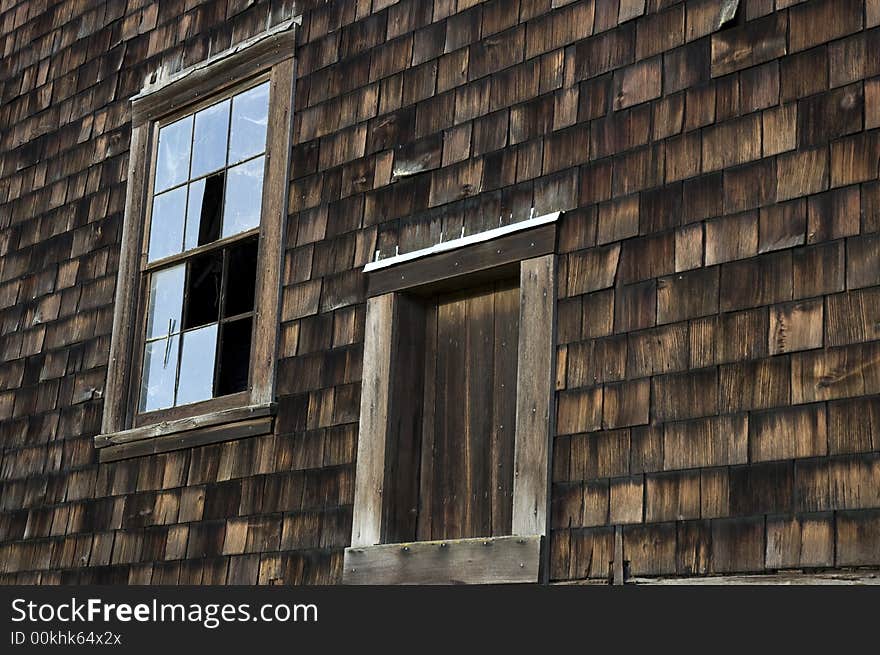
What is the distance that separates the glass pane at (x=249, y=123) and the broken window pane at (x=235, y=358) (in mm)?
1046

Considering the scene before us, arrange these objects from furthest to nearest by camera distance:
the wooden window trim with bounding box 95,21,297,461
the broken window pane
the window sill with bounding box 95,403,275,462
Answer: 1. the broken window pane
2. the wooden window trim with bounding box 95,21,297,461
3. the window sill with bounding box 95,403,275,462

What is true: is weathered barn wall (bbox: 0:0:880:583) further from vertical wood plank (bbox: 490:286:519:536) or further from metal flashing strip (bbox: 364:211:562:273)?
vertical wood plank (bbox: 490:286:519:536)

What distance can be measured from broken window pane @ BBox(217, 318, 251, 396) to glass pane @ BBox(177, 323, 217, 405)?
0.08 meters

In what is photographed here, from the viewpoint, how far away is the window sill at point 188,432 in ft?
24.1

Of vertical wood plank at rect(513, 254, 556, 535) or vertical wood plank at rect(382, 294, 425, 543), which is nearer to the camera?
vertical wood plank at rect(513, 254, 556, 535)

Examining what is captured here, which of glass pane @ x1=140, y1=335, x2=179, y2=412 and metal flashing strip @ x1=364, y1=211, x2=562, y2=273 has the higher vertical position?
metal flashing strip @ x1=364, y1=211, x2=562, y2=273

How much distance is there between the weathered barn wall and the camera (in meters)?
5.05

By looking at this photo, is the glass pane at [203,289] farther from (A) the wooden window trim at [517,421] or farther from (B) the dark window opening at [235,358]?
(A) the wooden window trim at [517,421]

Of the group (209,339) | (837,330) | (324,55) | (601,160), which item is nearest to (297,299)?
(209,339)

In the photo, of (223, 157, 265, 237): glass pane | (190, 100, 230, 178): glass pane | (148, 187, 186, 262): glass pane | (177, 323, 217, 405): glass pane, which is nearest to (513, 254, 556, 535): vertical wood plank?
(223, 157, 265, 237): glass pane

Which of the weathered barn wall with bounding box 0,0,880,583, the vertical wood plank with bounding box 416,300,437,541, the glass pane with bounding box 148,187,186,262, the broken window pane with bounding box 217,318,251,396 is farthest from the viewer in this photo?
the glass pane with bounding box 148,187,186,262

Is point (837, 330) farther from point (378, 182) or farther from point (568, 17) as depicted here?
point (378, 182)

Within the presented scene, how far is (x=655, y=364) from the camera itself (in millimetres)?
5520

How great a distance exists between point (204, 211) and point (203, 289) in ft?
1.65
